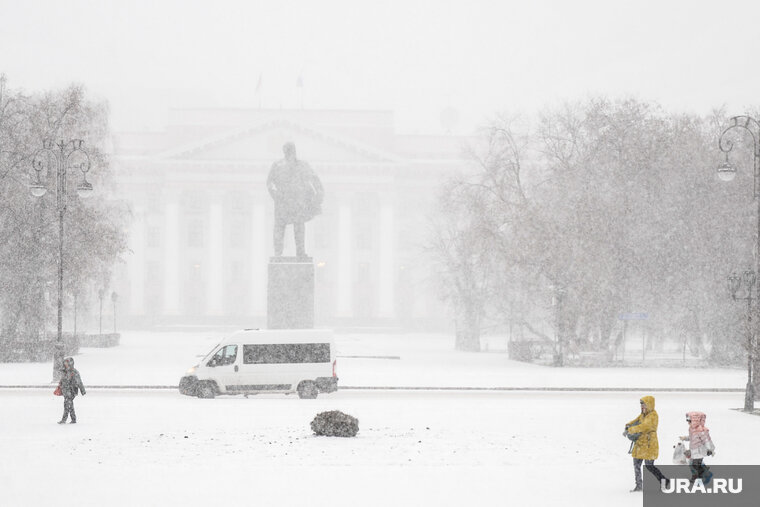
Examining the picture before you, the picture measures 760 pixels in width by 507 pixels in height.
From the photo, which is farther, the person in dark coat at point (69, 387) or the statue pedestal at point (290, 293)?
the statue pedestal at point (290, 293)

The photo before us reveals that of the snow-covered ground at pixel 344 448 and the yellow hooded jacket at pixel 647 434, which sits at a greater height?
the yellow hooded jacket at pixel 647 434

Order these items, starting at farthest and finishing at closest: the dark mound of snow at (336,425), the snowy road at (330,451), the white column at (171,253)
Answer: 1. the white column at (171,253)
2. the dark mound of snow at (336,425)
3. the snowy road at (330,451)

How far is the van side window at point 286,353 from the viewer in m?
29.0

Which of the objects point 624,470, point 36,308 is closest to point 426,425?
point 624,470

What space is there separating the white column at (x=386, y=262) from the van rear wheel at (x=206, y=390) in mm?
81341

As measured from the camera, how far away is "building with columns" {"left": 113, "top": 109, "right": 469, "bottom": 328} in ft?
358

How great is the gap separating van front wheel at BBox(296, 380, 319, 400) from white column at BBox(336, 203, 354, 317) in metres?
81.4

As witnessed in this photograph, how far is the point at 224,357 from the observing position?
29016 millimetres

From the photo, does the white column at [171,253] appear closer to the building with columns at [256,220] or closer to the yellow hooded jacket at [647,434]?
the building with columns at [256,220]

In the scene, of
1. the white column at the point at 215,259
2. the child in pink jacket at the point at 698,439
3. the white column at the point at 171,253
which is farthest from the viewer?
the white column at the point at 215,259

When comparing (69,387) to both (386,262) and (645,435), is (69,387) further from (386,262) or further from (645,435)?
(386,262)

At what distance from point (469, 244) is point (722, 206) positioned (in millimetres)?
11235

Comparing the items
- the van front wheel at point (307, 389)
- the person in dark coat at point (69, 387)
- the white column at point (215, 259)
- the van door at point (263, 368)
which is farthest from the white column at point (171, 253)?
the person in dark coat at point (69, 387)

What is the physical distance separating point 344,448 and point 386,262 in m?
94.1
